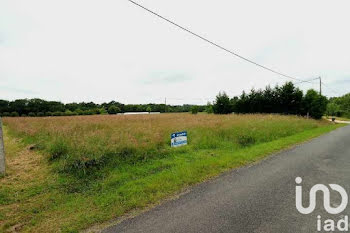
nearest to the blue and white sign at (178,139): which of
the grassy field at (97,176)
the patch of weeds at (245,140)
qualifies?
the grassy field at (97,176)

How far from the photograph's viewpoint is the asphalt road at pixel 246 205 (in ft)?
8.30

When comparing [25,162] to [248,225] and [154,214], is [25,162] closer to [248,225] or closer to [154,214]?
[154,214]

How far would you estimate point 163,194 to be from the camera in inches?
140

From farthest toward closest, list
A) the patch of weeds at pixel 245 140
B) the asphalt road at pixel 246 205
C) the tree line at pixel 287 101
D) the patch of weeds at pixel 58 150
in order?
the tree line at pixel 287 101
the patch of weeds at pixel 245 140
the patch of weeds at pixel 58 150
the asphalt road at pixel 246 205

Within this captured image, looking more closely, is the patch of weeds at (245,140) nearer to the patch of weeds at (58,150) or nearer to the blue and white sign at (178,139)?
the blue and white sign at (178,139)

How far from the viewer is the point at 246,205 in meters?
3.10

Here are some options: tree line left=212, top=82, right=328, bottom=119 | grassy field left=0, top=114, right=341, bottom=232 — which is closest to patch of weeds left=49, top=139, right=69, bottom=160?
grassy field left=0, top=114, right=341, bottom=232

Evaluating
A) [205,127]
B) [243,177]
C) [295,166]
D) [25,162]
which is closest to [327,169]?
[295,166]

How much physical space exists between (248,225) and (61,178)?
4.68m

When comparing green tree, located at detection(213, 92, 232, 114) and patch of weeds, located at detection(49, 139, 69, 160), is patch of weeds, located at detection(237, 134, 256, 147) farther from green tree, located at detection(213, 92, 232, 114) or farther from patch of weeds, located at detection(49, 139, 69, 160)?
green tree, located at detection(213, 92, 232, 114)

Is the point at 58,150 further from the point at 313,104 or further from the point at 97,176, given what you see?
the point at 313,104

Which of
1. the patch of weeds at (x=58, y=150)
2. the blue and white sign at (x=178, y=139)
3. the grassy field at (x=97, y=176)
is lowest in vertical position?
the grassy field at (x=97, y=176)

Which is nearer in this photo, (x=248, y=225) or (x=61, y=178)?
(x=248, y=225)

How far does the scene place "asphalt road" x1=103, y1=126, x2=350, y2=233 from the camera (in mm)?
2531
